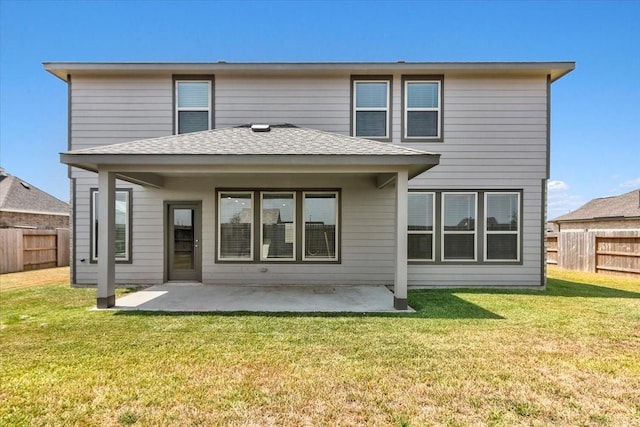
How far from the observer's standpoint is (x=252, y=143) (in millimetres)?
7137

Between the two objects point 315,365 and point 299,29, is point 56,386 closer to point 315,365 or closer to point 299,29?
point 315,365

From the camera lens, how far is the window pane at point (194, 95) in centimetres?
916

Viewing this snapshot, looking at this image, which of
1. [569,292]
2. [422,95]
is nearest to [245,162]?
[422,95]

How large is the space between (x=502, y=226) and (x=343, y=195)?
160 inches

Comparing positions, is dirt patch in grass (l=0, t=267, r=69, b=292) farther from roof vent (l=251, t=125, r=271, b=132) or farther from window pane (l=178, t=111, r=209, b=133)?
roof vent (l=251, t=125, r=271, b=132)

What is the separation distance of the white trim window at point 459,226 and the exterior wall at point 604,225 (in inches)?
519

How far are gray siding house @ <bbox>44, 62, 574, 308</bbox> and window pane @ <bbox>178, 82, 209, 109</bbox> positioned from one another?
0.10m

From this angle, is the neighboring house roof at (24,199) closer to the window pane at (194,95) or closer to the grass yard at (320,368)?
the window pane at (194,95)

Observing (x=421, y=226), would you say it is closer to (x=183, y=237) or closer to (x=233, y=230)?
(x=233, y=230)

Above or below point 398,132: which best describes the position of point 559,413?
below

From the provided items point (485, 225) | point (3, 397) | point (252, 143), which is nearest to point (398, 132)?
point (485, 225)

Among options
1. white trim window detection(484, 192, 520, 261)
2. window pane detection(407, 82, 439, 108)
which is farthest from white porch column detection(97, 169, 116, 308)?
white trim window detection(484, 192, 520, 261)

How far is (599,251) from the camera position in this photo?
1266cm

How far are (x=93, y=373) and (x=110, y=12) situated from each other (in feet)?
41.8
